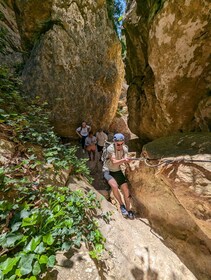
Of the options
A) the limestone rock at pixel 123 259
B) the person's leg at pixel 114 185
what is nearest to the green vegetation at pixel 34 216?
the limestone rock at pixel 123 259

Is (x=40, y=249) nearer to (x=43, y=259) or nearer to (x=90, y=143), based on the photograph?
(x=43, y=259)

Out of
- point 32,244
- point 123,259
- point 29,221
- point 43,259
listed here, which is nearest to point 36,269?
point 43,259

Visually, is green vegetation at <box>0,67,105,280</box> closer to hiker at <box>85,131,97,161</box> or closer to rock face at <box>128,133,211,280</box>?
rock face at <box>128,133,211,280</box>

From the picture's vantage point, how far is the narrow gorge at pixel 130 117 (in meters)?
2.93

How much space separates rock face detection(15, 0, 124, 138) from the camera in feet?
23.3

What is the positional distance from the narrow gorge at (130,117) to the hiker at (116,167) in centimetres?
28

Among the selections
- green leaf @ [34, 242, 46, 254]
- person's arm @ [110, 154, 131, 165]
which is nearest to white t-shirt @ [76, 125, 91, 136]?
person's arm @ [110, 154, 131, 165]

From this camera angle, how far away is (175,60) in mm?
4660

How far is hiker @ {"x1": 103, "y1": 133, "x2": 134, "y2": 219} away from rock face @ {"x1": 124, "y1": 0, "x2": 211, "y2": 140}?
7.13ft

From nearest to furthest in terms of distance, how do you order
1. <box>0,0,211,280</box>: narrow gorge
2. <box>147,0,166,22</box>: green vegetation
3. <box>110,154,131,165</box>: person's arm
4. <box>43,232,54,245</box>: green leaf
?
<box>43,232,54,245</box>: green leaf → <box>0,0,211,280</box>: narrow gorge → <box>110,154,131,165</box>: person's arm → <box>147,0,166,22</box>: green vegetation

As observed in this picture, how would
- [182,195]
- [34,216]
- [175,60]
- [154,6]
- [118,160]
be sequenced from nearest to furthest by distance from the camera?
[34,216]
[182,195]
[118,160]
[175,60]
[154,6]

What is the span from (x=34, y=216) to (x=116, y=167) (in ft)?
8.71

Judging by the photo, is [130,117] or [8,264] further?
[130,117]

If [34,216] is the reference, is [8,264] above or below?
below
